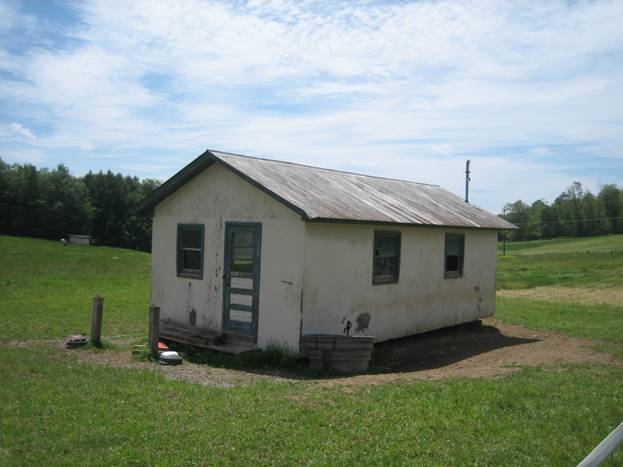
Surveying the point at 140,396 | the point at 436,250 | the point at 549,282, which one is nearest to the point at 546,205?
the point at 549,282

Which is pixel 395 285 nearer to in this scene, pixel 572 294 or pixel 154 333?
pixel 154 333

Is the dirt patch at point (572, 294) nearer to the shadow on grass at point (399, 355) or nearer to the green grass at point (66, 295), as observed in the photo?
the shadow on grass at point (399, 355)

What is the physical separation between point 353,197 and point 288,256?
3.00 m

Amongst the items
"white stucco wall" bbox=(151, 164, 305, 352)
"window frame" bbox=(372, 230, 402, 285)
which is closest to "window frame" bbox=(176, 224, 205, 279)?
"white stucco wall" bbox=(151, 164, 305, 352)

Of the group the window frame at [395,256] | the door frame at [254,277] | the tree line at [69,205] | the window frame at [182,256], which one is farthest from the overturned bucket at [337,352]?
the tree line at [69,205]

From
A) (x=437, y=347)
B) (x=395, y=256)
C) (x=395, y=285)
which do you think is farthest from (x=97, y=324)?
(x=437, y=347)

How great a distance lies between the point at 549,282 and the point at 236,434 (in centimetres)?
3113

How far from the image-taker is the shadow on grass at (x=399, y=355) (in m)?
10.9

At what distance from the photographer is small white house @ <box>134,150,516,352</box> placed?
11297 mm

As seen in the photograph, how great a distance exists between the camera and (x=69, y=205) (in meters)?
70.4

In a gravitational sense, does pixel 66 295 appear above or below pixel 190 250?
below

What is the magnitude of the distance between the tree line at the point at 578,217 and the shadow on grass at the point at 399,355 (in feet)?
272

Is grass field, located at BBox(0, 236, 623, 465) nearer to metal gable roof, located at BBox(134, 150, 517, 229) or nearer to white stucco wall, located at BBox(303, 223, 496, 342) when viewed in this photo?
white stucco wall, located at BBox(303, 223, 496, 342)

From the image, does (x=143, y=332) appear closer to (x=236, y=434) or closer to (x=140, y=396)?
(x=140, y=396)
